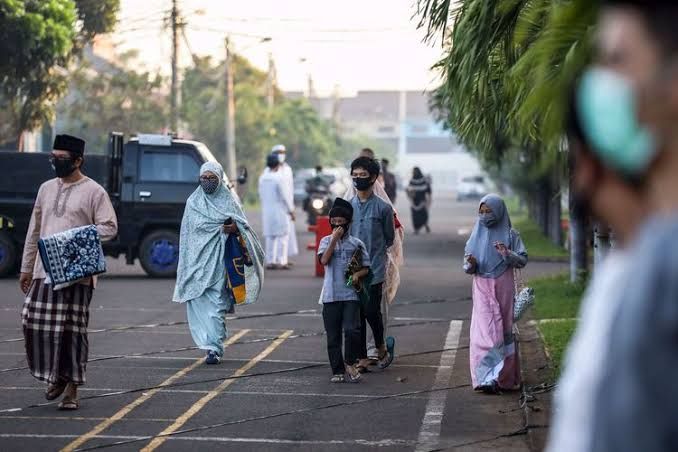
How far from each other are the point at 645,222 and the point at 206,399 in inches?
338

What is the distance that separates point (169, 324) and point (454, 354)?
399 cm

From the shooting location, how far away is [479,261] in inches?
436

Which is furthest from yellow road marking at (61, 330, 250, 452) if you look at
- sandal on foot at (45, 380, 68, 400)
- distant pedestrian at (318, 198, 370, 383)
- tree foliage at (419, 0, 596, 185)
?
tree foliage at (419, 0, 596, 185)

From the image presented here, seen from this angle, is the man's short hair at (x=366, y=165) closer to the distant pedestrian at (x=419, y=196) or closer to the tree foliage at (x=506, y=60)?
the tree foliage at (x=506, y=60)

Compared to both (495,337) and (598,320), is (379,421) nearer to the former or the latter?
(495,337)

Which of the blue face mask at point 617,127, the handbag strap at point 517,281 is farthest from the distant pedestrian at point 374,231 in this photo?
the blue face mask at point 617,127

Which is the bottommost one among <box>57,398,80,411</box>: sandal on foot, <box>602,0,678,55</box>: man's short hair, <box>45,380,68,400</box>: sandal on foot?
<box>57,398,80,411</box>: sandal on foot

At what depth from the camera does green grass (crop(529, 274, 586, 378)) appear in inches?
511

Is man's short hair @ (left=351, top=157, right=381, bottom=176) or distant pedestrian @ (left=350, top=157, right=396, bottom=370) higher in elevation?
man's short hair @ (left=351, top=157, right=381, bottom=176)

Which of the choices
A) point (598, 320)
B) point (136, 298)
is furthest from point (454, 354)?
point (598, 320)

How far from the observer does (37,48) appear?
33406 mm

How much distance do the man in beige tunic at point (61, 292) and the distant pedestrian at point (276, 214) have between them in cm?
1476

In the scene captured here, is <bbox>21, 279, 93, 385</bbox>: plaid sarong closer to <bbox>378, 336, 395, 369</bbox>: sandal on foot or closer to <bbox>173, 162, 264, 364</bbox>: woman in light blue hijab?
<bbox>173, 162, 264, 364</bbox>: woman in light blue hijab

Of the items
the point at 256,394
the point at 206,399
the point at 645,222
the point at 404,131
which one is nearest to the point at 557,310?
the point at 256,394
